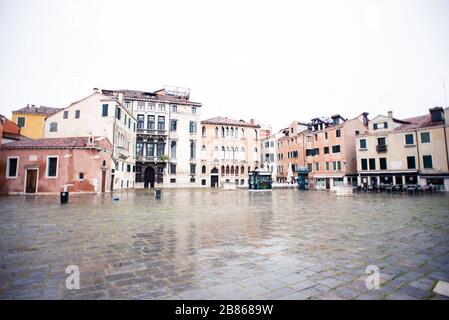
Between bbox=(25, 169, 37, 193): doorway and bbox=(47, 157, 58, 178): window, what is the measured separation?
145 centimetres

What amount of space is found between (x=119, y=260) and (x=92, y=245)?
4.72ft

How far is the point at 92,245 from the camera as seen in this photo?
5.42 meters

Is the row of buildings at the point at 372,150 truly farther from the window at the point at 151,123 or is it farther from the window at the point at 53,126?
the window at the point at 53,126

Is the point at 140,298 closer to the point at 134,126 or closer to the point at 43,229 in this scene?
the point at 43,229

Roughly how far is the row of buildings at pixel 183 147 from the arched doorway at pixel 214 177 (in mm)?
203

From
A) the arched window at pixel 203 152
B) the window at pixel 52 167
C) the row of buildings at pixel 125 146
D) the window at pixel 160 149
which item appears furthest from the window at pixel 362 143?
the window at pixel 52 167

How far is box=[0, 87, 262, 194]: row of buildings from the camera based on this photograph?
2259cm

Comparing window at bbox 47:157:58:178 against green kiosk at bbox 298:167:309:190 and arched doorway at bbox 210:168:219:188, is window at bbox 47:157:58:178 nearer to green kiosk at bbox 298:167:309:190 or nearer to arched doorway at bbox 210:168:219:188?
arched doorway at bbox 210:168:219:188

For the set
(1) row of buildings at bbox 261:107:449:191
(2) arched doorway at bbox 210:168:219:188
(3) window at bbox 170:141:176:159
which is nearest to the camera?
(1) row of buildings at bbox 261:107:449:191

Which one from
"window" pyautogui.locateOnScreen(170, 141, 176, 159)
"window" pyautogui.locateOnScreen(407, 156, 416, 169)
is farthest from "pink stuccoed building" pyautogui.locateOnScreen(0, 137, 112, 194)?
"window" pyautogui.locateOnScreen(407, 156, 416, 169)

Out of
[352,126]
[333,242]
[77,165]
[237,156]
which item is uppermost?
[352,126]

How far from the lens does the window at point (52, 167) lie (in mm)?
22484

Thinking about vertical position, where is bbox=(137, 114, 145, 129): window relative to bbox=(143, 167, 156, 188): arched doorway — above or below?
above
